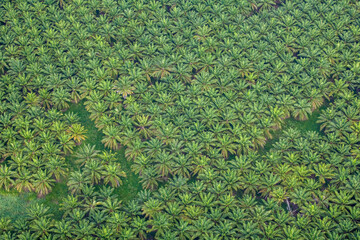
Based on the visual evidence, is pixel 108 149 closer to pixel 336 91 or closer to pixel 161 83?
pixel 161 83

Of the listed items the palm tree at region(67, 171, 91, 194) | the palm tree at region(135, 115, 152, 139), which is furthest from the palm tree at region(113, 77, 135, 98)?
the palm tree at region(67, 171, 91, 194)

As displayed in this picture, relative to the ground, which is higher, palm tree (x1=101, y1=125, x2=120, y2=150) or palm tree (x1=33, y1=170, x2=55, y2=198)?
palm tree (x1=101, y1=125, x2=120, y2=150)

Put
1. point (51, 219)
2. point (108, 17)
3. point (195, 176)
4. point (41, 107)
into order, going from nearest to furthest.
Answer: point (51, 219) → point (195, 176) → point (41, 107) → point (108, 17)

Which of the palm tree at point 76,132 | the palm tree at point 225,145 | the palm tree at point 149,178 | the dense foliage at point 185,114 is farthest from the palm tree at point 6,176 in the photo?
the palm tree at point 225,145

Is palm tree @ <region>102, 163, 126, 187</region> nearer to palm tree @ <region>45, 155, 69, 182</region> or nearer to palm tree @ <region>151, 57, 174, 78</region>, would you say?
palm tree @ <region>45, 155, 69, 182</region>

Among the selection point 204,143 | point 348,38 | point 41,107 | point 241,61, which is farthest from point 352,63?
point 41,107
